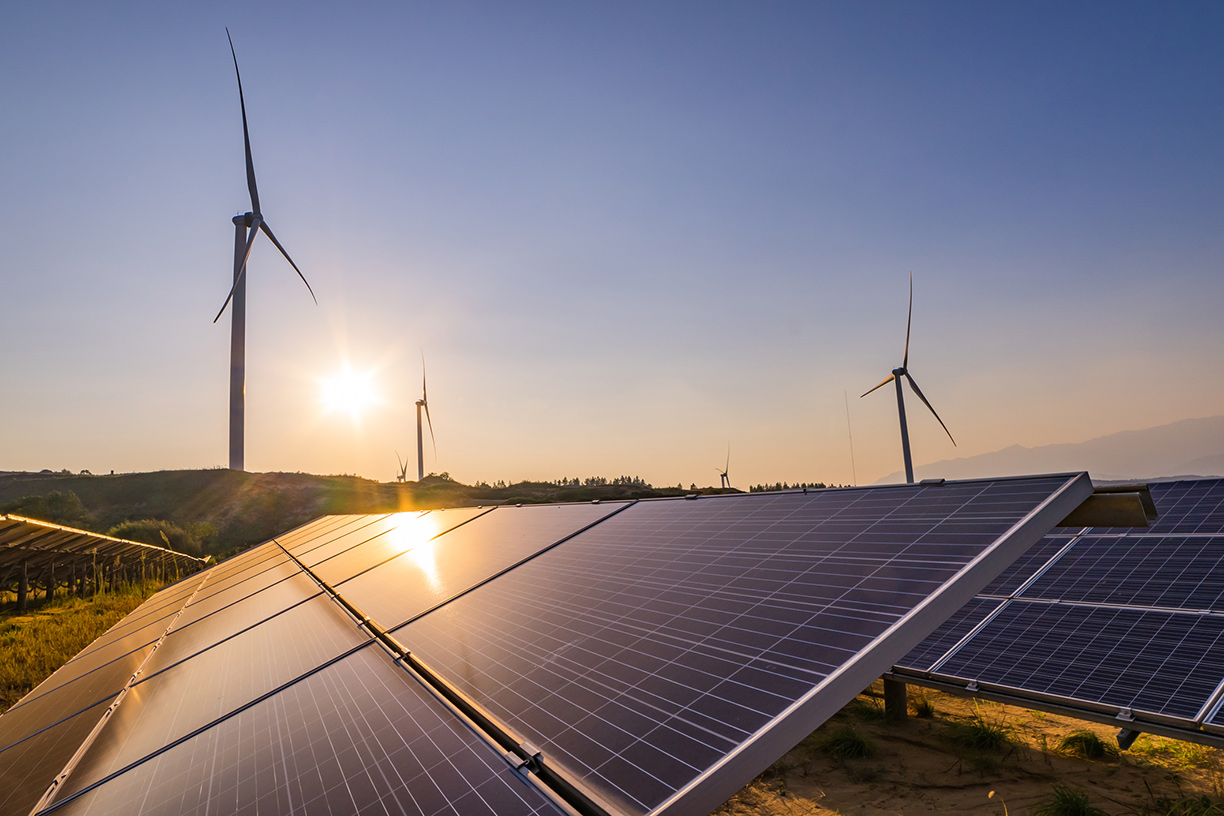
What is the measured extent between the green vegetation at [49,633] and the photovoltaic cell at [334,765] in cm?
983

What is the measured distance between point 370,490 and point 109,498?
3919 centimetres

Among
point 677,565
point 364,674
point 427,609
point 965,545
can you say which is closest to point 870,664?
point 965,545

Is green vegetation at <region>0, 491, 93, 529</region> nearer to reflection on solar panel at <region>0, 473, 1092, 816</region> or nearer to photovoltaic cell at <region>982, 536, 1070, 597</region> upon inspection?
reflection on solar panel at <region>0, 473, 1092, 816</region>

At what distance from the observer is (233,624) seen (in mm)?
8109

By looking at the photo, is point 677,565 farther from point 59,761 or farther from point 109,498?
point 109,498

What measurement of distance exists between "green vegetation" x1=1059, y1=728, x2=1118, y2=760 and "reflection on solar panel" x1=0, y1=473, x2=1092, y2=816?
20.8 feet

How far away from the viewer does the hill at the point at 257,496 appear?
8294 centimetres

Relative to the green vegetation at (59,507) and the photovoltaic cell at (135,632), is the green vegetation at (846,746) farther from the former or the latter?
the green vegetation at (59,507)

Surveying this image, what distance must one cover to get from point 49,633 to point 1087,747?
23750mm

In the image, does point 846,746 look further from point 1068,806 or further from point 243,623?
point 243,623

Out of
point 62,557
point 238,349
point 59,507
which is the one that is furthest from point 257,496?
point 62,557

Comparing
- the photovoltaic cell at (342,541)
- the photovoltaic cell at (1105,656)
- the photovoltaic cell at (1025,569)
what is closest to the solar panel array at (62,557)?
the photovoltaic cell at (342,541)

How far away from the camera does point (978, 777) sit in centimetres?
833

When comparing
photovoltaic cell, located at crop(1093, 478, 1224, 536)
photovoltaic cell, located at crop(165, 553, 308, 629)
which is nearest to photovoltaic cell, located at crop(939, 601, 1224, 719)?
photovoltaic cell, located at crop(1093, 478, 1224, 536)
